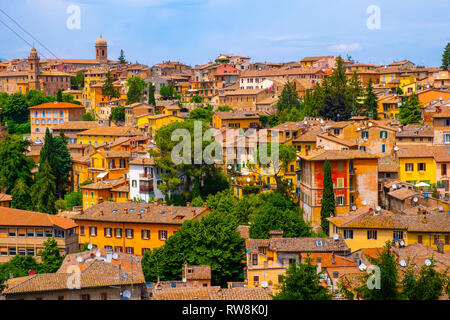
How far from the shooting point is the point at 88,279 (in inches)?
1019

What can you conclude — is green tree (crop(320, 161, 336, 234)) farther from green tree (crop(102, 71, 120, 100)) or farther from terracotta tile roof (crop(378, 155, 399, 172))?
green tree (crop(102, 71, 120, 100))

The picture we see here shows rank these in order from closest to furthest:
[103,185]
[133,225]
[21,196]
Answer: [133,225] → [103,185] → [21,196]

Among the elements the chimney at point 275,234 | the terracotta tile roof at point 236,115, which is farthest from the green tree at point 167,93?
the chimney at point 275,234

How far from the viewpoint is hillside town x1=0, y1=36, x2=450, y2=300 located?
25688 mm

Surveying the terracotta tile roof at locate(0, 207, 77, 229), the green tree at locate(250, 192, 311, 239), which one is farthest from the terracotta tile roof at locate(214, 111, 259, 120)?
the green tree at locate(250, 192, 311, 239)

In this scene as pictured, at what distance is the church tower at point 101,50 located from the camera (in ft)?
415

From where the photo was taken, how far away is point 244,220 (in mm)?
40188

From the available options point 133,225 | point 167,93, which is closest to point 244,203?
point 133,225

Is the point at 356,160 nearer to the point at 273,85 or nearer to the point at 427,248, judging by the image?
the point at 427,248

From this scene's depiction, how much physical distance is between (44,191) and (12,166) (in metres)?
6.39

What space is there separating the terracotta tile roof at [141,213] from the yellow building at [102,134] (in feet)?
70.2

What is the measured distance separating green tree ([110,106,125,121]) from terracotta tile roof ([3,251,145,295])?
163ft

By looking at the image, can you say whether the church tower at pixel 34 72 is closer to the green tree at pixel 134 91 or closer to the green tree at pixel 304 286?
the green tree at pixel 134 91

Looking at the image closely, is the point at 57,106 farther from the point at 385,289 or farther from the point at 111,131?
the point at 385,289
